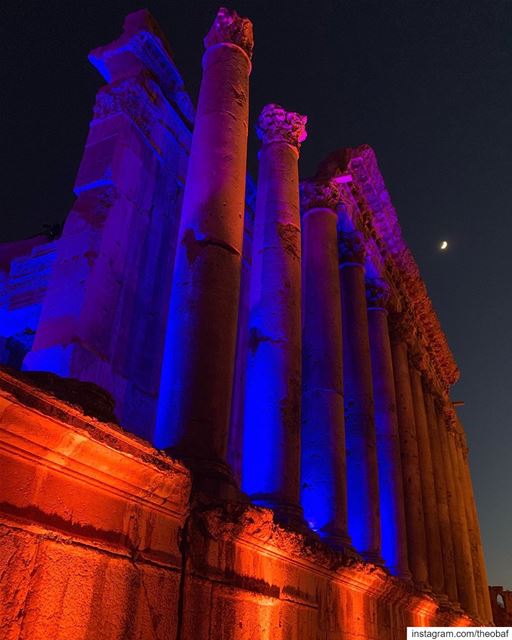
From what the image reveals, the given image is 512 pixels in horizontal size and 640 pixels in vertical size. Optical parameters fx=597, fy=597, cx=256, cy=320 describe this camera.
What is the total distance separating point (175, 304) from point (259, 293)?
3.08m

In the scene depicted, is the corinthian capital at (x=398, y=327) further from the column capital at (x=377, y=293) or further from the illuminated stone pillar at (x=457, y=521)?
the illuminated stone pillar at (x=457, y=521)

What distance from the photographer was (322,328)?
1352 cm

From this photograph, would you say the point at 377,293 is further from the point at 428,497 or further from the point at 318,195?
the point at 428,497

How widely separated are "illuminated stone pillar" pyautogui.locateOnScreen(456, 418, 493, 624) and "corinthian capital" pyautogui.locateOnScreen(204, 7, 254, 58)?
2261 cm

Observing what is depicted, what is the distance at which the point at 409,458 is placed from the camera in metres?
18.3

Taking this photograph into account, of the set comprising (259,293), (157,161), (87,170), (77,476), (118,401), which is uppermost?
(157,161)

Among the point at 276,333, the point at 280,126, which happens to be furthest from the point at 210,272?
the point at 280,126

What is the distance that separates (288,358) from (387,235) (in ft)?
37.4

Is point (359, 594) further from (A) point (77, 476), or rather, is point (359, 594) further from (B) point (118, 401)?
(A) point (77, 476)

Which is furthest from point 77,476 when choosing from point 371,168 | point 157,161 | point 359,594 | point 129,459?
point 371,168

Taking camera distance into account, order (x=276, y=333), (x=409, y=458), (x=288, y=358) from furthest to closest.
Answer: (x=409, y=458) < (x=276, y=333) < (x=288, y=358)

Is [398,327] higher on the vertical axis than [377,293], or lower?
lower

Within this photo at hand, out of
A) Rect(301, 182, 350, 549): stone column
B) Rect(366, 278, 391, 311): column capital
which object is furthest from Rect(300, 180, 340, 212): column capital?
Rect(366, 278, 391, 311): column capital

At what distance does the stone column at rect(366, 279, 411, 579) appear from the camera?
15.6 metres
